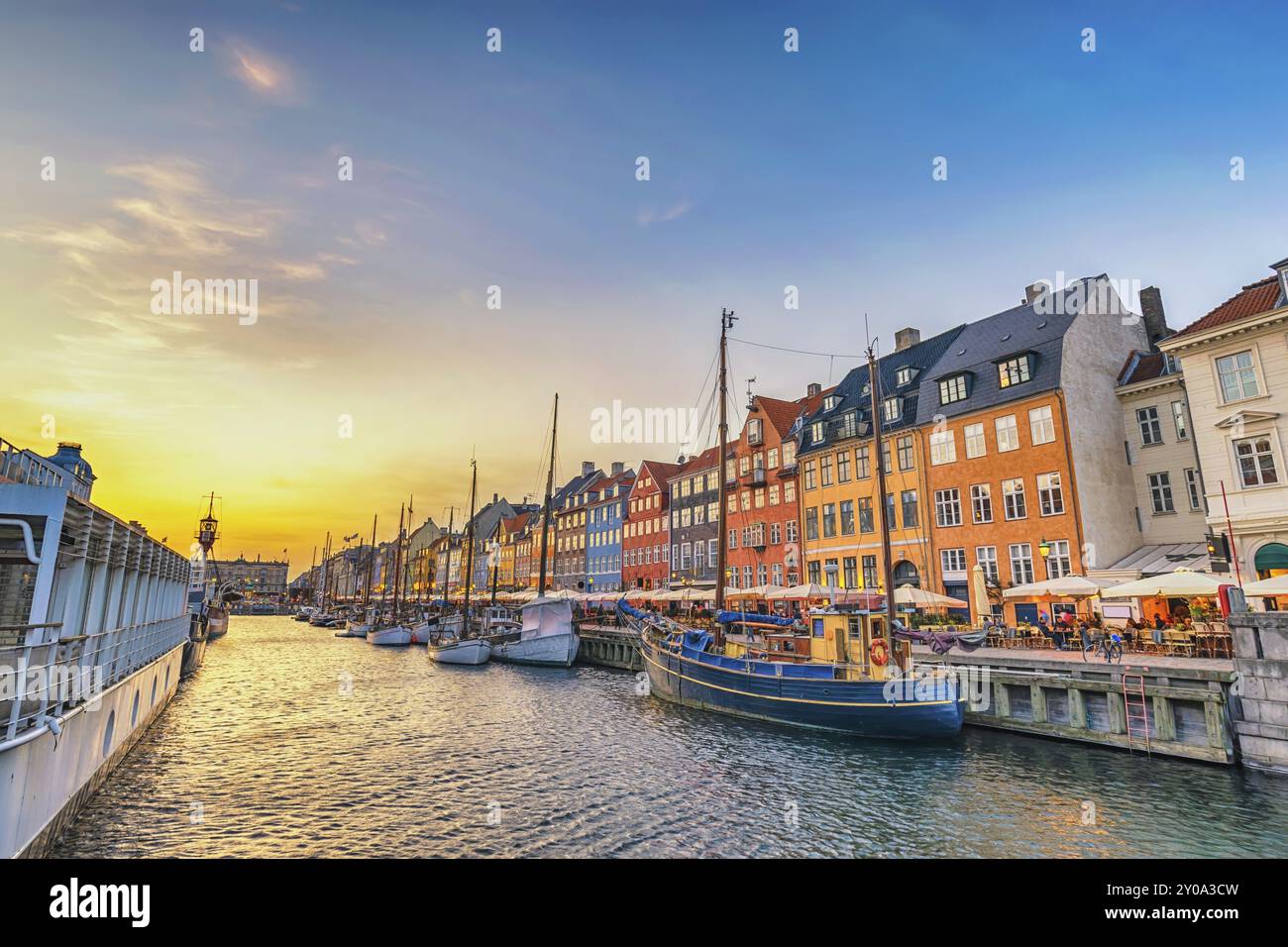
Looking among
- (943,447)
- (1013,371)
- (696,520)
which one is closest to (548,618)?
(696,520)

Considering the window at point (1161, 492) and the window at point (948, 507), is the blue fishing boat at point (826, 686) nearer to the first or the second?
the window at point (948, 507)

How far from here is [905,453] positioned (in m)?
40.6

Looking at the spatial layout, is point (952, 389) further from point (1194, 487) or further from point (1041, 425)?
point (1194, 487)

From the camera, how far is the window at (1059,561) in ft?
102

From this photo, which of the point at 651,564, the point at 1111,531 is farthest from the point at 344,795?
the point at 651,564

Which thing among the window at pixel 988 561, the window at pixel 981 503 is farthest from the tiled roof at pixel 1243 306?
the window at pixel 988 561

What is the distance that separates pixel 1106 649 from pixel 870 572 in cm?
2008

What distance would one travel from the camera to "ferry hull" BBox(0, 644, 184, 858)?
8.35 m

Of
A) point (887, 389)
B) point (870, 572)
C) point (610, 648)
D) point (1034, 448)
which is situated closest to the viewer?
point (1034, 448)

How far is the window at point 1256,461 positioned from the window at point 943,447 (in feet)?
43.4

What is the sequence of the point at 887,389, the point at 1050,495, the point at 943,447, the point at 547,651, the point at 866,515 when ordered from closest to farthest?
1. the point at 1050,495
2. the point at 943,447
3. the point at 866,515
4. the point at 887,389
5. the point at 547,651
